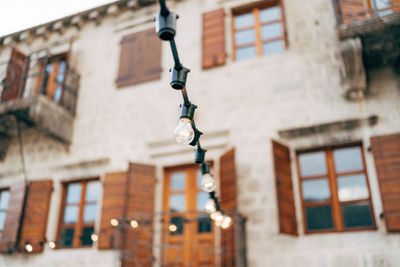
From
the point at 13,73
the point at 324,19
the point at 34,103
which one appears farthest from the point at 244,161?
the point at 13,73

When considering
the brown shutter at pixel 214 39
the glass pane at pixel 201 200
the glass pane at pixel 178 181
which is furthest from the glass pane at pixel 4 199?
the brown shutter at pixel 214 39

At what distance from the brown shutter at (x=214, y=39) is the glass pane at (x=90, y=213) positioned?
3651mm

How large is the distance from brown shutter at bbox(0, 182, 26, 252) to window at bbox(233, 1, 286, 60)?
5.42m

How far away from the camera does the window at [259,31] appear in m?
7.83

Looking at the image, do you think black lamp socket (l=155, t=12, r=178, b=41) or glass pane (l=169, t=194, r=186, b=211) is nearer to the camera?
black lamp socket (l=155, t=12, r=178, b=41)

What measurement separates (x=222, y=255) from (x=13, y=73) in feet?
21.8

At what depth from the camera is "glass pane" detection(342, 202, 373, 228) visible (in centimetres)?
610

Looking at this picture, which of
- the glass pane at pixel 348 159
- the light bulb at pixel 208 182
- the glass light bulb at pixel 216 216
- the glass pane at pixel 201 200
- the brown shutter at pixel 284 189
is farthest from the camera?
the glass pane at pixel 201 200

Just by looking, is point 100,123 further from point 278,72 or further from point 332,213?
point 332,213

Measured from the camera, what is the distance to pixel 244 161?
6.98 m

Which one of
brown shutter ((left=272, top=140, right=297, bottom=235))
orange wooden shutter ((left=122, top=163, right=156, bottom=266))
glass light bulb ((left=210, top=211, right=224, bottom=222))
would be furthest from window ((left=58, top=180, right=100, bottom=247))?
brown shutter ((left=272, top=140, right=297, bottom=235))

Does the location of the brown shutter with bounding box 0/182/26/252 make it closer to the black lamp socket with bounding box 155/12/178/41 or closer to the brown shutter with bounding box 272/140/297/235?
the brown shutter with bounding box 272/140/297/235

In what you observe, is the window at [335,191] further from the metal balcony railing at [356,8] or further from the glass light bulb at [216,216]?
the metal balcony railing at [356,8]

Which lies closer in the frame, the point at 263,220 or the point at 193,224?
the point at 263,220
